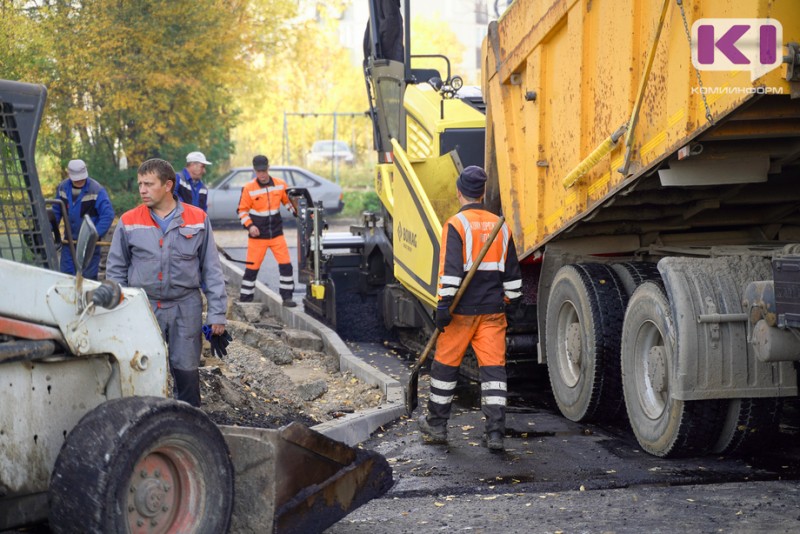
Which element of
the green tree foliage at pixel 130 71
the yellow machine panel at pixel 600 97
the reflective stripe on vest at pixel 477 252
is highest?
the green tree foliage at pixel 130 71

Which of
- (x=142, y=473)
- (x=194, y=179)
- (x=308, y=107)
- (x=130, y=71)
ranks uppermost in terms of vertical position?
(x=308, y=107)

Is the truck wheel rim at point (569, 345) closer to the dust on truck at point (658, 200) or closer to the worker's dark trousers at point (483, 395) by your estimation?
the dust on truck at point (658, 200)

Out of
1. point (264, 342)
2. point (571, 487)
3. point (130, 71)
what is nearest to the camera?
point (571, 487)

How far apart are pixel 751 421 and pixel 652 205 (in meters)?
1.52

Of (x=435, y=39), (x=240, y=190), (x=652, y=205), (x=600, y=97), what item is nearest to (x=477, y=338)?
(x=652, y=205)

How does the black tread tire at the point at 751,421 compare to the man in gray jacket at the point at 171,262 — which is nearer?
the man in gray jacket at the point at 171,262

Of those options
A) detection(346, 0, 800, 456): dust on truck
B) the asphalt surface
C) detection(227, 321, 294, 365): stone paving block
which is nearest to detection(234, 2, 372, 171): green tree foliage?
detection(227, 321, 294, 365): stone paving block

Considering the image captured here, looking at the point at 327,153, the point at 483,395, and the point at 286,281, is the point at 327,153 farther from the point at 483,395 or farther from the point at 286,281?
the point at 483,395

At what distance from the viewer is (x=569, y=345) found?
7.90 metres

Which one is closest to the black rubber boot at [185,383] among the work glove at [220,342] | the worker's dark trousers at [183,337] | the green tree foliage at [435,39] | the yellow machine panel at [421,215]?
the worker's dark trousers at [183,337]

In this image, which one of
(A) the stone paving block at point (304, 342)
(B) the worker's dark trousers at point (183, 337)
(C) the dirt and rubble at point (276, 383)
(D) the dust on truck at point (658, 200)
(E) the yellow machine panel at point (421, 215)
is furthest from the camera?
(A) the stone paving block at point (304, 342)

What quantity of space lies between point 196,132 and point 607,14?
13.4 metres

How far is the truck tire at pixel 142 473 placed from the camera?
3980 mm

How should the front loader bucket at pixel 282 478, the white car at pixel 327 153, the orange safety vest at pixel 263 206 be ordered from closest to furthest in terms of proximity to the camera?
the front loader bucket at pixel 282 478, the orange safety vest at pixel 263 206, the white car at pixel 327 153
